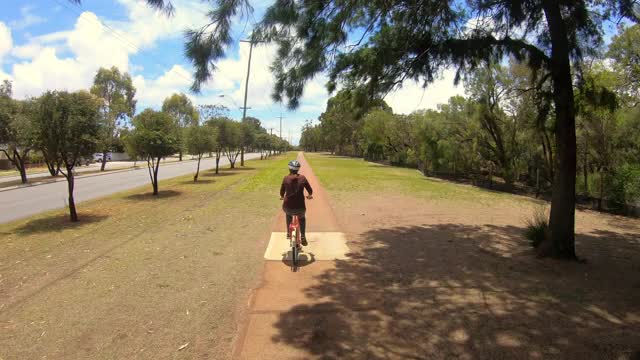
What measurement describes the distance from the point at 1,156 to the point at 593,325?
59.4 m

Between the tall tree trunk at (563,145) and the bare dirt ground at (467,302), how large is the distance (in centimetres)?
42

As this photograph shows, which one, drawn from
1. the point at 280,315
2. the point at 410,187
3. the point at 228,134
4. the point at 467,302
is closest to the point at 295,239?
the point at 280,315

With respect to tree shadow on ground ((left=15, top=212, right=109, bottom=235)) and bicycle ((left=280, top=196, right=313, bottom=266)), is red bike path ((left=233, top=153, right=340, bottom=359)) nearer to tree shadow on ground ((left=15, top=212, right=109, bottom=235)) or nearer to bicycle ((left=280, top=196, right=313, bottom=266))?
bicycle ((left=280, top=196, right=313, bottom=266))

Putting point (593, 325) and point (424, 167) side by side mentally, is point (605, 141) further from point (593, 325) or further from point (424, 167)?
point (424, 167)

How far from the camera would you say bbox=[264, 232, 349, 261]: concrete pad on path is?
726cm

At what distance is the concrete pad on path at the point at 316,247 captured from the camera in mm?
7262

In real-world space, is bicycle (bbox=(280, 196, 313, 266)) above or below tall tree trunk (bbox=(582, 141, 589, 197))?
below

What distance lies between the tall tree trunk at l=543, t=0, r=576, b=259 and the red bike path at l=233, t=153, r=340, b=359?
151 inches

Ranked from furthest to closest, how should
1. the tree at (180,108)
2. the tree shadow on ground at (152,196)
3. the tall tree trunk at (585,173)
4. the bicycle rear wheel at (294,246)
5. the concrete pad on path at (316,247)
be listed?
1. the tree at (180,108)
2. the tree shadow on ground at (152,196)
3. the tall tree trunk at (585,173)
4. the concrete pad on path at (316,247)
5. the bicycle rear wheel at (294,246)

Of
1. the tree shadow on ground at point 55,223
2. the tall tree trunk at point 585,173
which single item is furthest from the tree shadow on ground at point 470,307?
the tall tree trunk at point 585,173

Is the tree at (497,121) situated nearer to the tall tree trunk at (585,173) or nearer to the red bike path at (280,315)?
the tall tree trunk at (585,173)

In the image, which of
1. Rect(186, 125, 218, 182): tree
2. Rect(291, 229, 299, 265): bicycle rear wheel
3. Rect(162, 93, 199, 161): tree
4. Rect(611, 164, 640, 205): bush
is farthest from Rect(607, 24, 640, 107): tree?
Rect(162, 93, 199, 161): tree

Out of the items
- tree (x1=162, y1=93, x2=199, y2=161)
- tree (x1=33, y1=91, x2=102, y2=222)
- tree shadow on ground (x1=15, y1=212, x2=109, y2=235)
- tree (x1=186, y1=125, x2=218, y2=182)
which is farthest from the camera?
tree (x1=162, y1=93, x2=199, y2=161)

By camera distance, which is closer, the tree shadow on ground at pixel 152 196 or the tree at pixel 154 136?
the tree shadow on ground at pixel 152 196
